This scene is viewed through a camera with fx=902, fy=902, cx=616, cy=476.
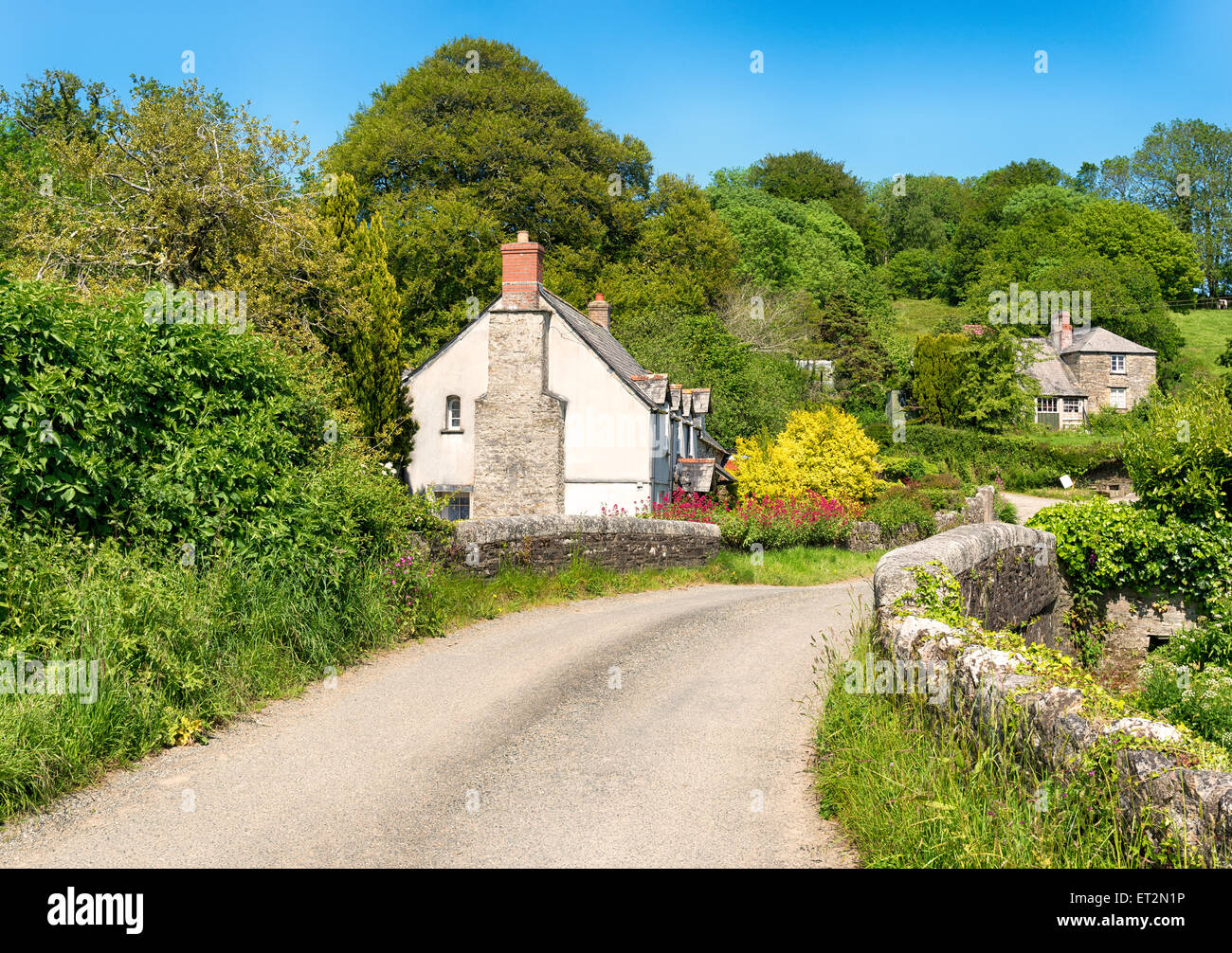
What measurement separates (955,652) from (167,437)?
24.4 feet

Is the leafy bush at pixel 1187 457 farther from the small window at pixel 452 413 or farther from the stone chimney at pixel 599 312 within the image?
the stone chimney at pixel 599 312

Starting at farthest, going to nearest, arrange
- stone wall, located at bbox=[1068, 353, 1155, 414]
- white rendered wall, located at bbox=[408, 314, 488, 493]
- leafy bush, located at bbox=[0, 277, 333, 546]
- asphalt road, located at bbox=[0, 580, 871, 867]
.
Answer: stone wall, located at bbox=[1068, 353, 1155, 414], white rendered wall, located at bbox=[408, 314, 488, 493], leafy bush, located at bbox=[0, 277, 333, 546], asphalt road, located at bbox=[0, 580, 871, 867]

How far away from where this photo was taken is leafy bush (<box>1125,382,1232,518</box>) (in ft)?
53.7

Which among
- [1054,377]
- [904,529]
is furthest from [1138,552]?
[1054,377]

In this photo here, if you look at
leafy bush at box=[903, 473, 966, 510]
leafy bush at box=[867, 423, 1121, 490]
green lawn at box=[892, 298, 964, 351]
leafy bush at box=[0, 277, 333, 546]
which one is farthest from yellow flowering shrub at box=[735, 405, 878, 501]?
green lawn at box=[892, 298, 964, 351]

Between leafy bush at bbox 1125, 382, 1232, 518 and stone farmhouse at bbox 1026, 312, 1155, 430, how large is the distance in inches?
1739

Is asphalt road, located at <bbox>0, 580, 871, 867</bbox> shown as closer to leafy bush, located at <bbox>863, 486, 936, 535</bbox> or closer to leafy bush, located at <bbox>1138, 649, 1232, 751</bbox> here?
leafy bush, located at <bbox>1138, 649, 1232, 751</bbox>

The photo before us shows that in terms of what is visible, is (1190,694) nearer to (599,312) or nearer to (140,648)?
(140,648)

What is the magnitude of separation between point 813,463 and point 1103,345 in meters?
42.6

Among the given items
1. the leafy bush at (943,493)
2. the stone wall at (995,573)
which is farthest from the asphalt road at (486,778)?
the leafy bush at (943,493)

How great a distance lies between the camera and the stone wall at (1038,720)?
4480 mm

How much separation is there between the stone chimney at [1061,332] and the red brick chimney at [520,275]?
1993 inches
